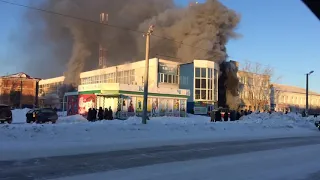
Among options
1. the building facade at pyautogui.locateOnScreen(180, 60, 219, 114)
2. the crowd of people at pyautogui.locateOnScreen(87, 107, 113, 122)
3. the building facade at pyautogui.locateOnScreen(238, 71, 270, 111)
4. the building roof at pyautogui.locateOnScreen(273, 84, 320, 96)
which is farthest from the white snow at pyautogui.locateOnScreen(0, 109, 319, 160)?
the building roof at pyautogui.locateOnScreen(273, 84, 320, 96)

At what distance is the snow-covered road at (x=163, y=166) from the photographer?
24.1ft

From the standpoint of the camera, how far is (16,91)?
95.7 m

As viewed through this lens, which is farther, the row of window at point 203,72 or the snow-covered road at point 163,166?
the row of window at point 203,72

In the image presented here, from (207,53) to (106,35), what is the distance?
22.1 m

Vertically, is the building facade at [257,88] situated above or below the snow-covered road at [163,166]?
above

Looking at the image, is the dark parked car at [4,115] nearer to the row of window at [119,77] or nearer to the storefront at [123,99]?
the storefront at [123,99]

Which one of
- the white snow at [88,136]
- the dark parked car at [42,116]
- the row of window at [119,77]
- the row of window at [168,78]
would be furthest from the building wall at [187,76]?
the white snow at [88,136]

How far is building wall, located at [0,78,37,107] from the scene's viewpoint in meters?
92.9

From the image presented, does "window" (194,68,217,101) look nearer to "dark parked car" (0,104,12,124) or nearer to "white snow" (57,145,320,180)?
"dark parked car" (0,104,12,124)

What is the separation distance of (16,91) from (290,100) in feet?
253

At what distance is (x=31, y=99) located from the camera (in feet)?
348

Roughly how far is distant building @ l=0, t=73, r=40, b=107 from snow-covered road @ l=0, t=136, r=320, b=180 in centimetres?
8915

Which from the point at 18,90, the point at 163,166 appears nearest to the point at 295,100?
the point at 18,90

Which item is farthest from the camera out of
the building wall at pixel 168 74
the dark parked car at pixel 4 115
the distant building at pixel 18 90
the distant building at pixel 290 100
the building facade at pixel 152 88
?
the distant building at pixel 18 90
